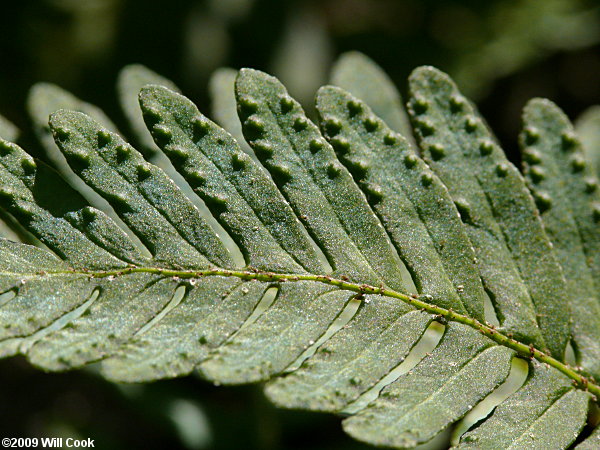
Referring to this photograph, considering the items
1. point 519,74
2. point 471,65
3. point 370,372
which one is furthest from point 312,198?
point 519,74

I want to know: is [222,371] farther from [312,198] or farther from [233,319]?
[312,198]

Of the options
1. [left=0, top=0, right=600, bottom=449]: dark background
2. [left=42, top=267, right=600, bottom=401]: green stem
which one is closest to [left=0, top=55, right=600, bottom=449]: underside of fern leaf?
[left=42, top=267, right=600, bottom=401]: green stem

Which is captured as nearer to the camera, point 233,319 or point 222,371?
point 222,371

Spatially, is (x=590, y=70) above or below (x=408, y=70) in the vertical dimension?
above

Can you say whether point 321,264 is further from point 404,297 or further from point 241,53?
point 241,53

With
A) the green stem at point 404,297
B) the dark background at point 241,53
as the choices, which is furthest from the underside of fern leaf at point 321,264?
the dark background at point 241,53

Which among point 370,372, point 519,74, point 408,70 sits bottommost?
point 370,372

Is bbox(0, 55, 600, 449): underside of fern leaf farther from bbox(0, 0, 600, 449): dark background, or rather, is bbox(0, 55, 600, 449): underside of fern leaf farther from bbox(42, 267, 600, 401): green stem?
bbox(0, 0, 600, 449): dark background

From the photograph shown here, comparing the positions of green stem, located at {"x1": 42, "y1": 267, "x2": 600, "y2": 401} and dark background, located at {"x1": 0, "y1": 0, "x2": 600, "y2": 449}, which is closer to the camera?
green stem, located at {"x1": 42, "y1": 267, "x2": 600, "y2": 401}
